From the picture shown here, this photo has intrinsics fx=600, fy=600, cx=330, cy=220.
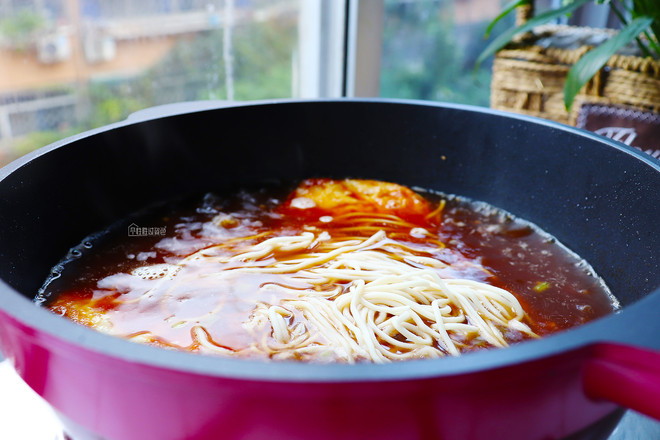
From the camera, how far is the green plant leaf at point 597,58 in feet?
6.00

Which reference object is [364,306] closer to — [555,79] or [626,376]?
[626,376]

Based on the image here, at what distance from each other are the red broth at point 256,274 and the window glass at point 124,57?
73 centimetres

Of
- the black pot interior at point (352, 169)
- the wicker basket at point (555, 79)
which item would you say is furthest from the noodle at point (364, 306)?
the wicker basket at point (555, 79)

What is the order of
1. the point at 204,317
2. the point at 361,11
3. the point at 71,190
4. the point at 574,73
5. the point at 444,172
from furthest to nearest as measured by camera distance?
the point at 361,11 < the point at 574,73 < the point at 444,172 < the point at 71,190 < the point at 204,317

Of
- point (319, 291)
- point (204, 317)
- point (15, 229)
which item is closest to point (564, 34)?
point (319, 291)

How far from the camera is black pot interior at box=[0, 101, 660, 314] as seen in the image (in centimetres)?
123

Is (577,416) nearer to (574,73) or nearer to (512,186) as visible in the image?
(512,186)

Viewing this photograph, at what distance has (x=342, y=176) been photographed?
5.86 ft

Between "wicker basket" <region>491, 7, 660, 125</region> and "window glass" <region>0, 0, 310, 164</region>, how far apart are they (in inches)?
36.7

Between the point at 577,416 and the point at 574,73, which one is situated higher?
the point at 574,73

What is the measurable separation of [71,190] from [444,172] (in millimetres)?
983

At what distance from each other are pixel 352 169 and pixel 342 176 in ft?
0.12

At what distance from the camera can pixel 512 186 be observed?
5.27ft

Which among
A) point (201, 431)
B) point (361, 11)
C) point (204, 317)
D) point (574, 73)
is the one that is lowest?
point (204, 317)
